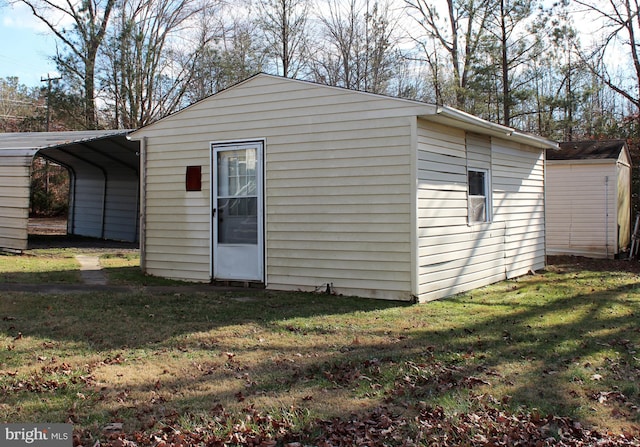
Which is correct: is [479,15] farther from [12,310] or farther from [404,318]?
[12,310]

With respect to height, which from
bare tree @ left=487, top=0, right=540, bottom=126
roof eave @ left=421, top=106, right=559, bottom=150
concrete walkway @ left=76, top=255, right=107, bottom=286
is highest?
bare tree @ left=487, top=0, right=540, bottom=126

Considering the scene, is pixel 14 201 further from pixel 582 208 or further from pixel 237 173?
pixel 582 208

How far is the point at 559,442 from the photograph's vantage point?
3473mm

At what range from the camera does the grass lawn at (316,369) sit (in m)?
3.64

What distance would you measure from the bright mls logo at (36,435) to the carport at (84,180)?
10.0 metres

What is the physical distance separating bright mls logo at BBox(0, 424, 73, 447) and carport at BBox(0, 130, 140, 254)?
10.0 meters

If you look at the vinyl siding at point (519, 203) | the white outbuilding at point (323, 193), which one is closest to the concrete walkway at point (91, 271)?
the white outbuilding at point (323, 193)

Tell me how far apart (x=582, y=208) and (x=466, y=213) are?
7993 mm

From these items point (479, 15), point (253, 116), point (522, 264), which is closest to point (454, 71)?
point (479, 15)

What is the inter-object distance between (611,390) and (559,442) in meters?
1.25

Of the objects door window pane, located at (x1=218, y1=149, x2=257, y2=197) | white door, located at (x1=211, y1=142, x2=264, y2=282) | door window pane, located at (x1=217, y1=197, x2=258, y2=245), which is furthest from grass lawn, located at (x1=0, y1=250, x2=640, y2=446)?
door window pane, located at (x1=218, y1=149, x2=257, y2=197)

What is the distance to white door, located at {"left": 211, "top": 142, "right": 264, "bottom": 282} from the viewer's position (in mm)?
8898

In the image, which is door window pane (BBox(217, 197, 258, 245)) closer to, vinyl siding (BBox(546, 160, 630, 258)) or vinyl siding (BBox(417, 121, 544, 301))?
vinyl siding (BBox(417, 121, 544, 301))

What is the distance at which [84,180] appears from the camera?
61.6ft
